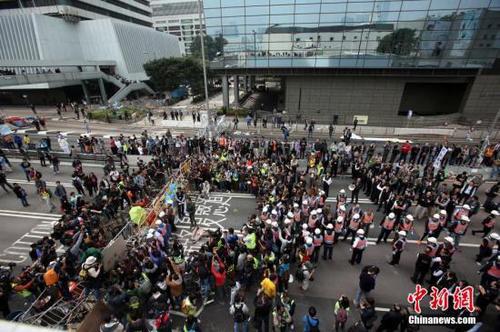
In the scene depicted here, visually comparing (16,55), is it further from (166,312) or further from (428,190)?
(428,190)

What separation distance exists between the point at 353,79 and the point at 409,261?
80.9 ft

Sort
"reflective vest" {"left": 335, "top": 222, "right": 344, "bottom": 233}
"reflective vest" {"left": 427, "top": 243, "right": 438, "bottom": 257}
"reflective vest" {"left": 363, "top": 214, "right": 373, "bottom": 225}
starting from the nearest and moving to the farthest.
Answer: "reflective vest" {"left": 427, "top": 243, "right": 438, "bottom": 257}
"reflective vest" {"left": 335, "top": 222, "right": 344, "bottom": 233}
"reflective vest" {"left": 363, "top": 214, "right": 373, "bottom": 225}

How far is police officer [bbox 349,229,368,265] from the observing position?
877cm

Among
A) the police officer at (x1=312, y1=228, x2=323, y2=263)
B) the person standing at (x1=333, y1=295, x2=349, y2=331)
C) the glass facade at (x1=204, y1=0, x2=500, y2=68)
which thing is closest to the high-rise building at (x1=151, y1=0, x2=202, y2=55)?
the glass facade at (x1=204, y1=0, x2=500, y2=68)

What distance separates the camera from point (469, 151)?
55.2 feet

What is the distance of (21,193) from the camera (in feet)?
43.2

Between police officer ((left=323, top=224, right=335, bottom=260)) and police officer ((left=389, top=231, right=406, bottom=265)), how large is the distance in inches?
88.1

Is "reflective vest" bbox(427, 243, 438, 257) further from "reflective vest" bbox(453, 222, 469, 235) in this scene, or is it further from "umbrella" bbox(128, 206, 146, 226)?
"umbrella" bbox(128, 206, 146, 226)

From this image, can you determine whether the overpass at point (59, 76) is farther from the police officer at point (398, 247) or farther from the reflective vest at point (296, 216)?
the police officer at point (398, 247)

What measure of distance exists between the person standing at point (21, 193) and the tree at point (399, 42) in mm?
32847

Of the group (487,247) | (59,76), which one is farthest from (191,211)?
(59,76)

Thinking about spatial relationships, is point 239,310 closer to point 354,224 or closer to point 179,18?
point 354,224

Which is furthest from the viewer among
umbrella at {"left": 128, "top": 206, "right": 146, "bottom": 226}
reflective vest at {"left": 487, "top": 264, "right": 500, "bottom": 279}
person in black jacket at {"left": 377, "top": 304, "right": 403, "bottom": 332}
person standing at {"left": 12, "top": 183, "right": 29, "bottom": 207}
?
person standing at {"left": 12, "top": 183, "right": 29, "bottom": 207}

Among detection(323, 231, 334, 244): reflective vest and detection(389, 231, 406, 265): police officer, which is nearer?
detection(389, 231, 406, 265): police officer
